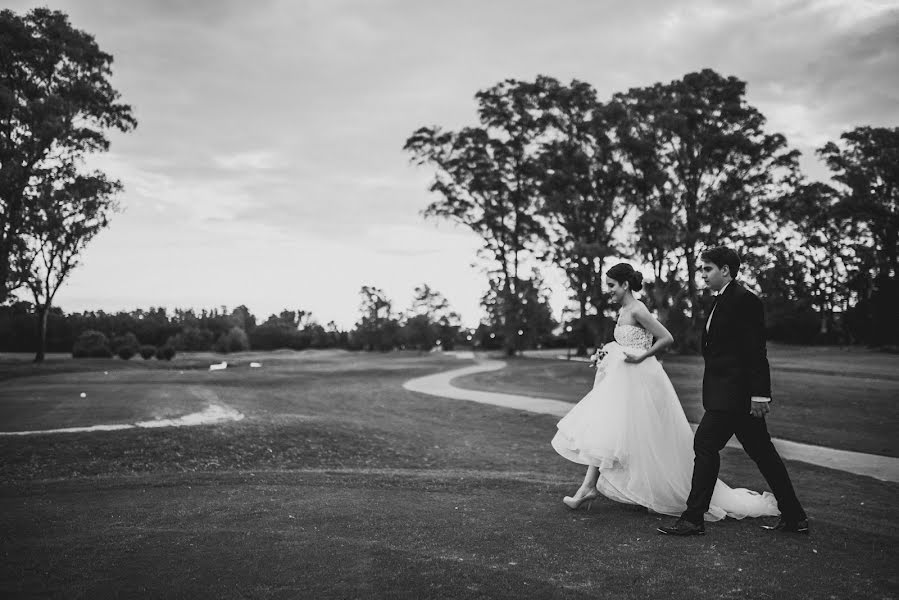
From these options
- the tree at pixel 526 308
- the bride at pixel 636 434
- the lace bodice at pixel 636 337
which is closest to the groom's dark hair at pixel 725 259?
the bride at pixel 636 434

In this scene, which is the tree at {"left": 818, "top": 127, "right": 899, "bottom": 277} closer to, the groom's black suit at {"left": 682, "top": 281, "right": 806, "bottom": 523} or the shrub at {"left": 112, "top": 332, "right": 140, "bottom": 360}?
the groom's black suit at {"left": 682, "top": 281, "right": 806, "bottom": 523}

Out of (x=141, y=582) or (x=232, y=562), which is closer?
(x=141, y=582)

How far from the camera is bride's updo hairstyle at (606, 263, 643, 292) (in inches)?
273

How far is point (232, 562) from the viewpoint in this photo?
4.75 meters

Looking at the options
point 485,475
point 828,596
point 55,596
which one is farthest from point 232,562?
point 485,475

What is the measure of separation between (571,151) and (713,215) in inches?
426

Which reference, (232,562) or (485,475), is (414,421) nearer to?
(485,475)

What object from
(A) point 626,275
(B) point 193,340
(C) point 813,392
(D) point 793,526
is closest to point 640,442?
(D) point 793,526

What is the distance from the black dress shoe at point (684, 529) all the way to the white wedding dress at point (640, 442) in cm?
61

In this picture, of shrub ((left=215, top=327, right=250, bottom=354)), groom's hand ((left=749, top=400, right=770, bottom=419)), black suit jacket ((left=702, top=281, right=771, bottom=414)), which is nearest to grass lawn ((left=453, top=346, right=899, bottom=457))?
groom's hand ((left=749, top=400, right=770, bottom=419))

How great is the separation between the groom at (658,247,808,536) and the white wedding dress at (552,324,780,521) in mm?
520

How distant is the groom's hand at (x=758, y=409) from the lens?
19.0 ft

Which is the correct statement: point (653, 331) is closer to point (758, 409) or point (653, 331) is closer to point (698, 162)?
point (758, 409)

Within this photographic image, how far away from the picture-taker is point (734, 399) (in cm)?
594
